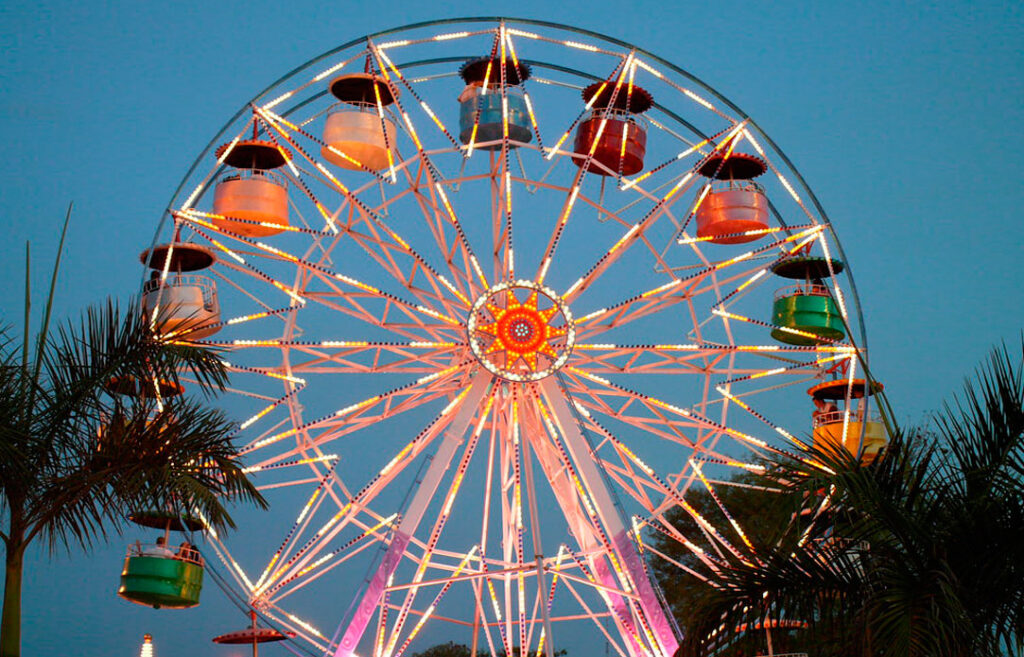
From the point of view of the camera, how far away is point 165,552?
599 inches

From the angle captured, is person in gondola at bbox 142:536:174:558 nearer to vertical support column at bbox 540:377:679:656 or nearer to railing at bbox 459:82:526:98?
vertical support column at bbox 540:377:679:656

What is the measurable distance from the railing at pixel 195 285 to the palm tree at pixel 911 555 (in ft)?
37.7

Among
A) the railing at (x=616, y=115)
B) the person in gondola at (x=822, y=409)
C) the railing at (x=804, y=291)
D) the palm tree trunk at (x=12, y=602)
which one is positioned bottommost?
the palm tree trunk at (x=12, y=602)

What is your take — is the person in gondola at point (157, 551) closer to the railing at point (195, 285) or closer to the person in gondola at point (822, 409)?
the railing at point (195, 285)

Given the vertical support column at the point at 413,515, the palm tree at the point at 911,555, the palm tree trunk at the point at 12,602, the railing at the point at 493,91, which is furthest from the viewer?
the railing at the point at 493,91

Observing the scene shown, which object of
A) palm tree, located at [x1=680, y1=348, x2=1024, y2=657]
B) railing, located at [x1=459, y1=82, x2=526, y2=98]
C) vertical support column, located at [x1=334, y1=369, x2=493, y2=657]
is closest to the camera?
palm tree, located at [x1=680, y1=348, x2=1024, y2=657]

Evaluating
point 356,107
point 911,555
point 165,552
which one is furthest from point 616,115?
point 911,555

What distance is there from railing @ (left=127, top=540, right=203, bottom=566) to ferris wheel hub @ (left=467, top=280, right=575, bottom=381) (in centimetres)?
436

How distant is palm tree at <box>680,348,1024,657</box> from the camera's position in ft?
23.5

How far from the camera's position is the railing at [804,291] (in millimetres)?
19156

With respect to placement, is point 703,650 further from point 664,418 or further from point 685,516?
point 685,516

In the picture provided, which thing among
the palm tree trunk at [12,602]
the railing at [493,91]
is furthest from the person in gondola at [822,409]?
the palm tree trunk at [12,602]

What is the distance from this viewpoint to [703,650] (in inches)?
319

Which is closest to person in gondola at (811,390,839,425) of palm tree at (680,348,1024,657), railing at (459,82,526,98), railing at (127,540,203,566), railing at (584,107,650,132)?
railing at (584,107,650,132)
